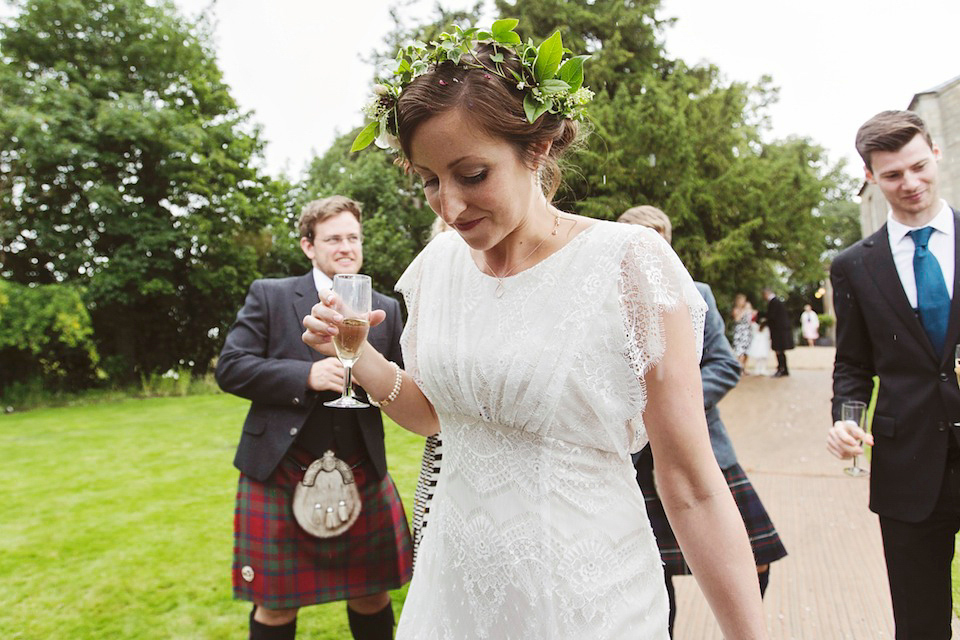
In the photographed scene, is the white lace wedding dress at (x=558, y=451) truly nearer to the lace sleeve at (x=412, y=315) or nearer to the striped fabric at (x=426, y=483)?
the lace sleeve at (x=412, y=315)

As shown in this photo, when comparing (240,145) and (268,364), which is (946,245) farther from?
(240,145)

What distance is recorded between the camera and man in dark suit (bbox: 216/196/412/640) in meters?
3.06

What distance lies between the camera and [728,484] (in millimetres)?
3340

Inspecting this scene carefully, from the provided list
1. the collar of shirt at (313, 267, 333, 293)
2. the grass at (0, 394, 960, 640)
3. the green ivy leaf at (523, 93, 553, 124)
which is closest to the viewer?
the green ivy leaf at (523, 93, 553, 124)

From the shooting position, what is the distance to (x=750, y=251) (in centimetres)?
1533

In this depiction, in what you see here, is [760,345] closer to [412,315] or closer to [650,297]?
[412,315]

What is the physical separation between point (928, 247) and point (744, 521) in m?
1.47

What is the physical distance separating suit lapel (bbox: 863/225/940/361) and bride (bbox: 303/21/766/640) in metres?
1.50

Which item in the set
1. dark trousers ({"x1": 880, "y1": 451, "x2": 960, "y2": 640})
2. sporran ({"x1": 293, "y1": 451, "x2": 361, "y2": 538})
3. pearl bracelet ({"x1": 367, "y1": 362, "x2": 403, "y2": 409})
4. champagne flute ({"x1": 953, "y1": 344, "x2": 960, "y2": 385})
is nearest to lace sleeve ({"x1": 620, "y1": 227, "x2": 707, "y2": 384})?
pearl bracelet ({"x1": 367, "y1": 362, "x2": 403, "y2": 409})

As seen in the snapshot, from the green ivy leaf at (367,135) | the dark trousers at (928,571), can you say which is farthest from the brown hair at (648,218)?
the green ivy leaf at (367,135)

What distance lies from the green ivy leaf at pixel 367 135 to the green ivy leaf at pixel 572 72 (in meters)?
0.49

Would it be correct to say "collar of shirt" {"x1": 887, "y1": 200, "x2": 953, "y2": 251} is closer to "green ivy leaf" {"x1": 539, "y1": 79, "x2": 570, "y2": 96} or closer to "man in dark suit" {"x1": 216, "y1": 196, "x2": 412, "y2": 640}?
"green ivy leaf" {"x1": 539, "y1": 79, "x2": 570, "y2": 96}

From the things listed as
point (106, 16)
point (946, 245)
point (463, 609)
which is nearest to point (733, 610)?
point (463, 609)

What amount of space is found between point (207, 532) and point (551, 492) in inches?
206
